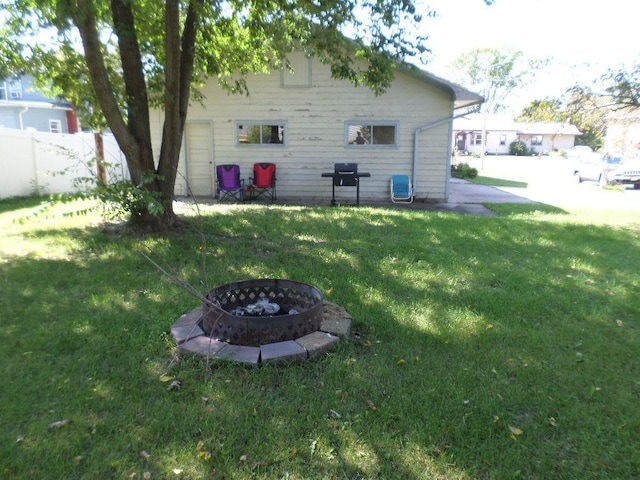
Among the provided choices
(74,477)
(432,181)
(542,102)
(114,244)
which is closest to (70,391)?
(74,477)

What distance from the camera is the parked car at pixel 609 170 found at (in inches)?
742

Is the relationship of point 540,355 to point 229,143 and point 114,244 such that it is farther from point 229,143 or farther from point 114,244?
point 229,143

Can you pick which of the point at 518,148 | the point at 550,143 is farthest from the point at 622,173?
the point at 550,143

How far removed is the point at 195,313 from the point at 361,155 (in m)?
9.51

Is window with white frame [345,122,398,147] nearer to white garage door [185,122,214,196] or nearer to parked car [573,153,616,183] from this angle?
white garage door [185,122,214,196]

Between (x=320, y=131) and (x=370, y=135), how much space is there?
4.51 ft

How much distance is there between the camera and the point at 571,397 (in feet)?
9.32

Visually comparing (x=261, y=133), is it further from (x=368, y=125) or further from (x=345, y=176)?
(x=368, y=125)

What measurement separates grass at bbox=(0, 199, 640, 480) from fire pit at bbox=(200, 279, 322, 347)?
0.28m

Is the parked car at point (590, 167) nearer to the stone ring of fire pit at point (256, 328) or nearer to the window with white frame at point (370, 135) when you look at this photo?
the window with white frame at point (370, 135)

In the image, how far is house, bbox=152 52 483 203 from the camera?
12.2m

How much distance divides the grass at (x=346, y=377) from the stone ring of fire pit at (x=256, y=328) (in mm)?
101

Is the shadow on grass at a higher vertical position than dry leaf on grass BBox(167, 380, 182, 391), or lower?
higher

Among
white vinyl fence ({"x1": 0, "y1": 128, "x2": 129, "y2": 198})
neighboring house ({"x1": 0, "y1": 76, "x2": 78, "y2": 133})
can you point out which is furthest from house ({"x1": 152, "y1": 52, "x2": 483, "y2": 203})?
neighboring house ({"x1": 0, "y1": 76, "x2": 78, "y2": 133})
